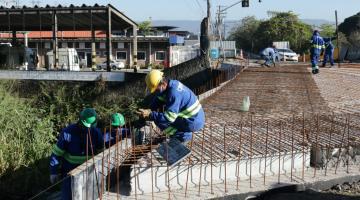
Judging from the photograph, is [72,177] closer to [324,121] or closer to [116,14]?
[324,121]

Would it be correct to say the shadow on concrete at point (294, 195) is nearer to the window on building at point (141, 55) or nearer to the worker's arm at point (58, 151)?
the worker's arm at point (58, 151)

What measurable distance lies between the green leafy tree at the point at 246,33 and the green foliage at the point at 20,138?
51715 millimetres

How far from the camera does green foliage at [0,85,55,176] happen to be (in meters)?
9.16

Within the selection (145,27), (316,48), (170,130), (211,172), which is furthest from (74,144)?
(145,27)

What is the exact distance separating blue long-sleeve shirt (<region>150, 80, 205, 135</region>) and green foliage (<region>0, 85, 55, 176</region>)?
3.85 m

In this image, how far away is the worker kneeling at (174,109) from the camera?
19.4ft

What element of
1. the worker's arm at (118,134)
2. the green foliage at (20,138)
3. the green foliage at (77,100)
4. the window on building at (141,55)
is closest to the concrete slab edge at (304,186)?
the worker's arm at (118,134)

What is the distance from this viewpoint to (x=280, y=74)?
1792 centimetres

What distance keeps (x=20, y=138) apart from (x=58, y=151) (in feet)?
15.9

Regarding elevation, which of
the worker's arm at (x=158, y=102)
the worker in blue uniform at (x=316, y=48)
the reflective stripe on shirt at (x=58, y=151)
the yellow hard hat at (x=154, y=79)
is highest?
the worker in blue uniform at (x=316, y=48)

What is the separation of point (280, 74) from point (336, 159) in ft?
37.2

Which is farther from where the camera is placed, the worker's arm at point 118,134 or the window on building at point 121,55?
the window on building at point 121,55

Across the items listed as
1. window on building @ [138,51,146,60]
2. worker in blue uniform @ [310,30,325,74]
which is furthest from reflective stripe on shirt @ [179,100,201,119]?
window on building @ [138,51,146,60]

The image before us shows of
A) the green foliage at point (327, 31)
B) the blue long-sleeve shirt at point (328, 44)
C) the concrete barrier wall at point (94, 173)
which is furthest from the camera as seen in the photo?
the green foliage at point (327, 31)
